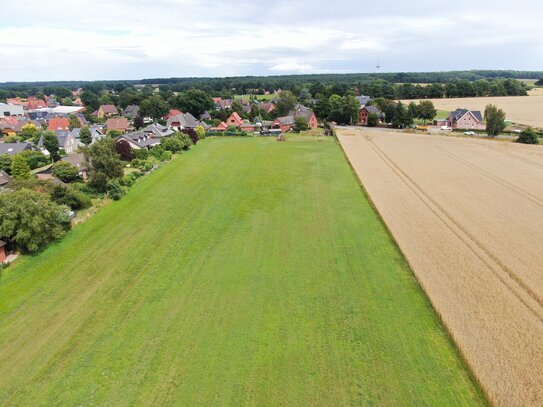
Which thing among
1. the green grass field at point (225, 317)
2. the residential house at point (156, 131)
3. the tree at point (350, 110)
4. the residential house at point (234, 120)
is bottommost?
the green grass field at point (225, 317)

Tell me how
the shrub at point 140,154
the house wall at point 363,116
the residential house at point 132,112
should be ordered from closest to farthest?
the shrub at point 140,154, the house wall at point 363,116, the residential house at point 132,112

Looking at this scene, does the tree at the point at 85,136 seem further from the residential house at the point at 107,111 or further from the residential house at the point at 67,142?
the residential house at the point at 107,111

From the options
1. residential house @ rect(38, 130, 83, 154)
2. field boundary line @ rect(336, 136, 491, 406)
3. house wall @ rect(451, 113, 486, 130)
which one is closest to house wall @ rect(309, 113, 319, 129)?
house wall @ rect(451, 113, 486, 130)

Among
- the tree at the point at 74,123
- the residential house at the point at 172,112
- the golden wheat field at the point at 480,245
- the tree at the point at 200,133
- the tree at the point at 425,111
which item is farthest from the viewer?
the residential house at the point at 172,112

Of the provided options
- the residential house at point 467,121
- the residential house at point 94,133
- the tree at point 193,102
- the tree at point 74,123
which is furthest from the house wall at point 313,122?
the tree at point 74,123

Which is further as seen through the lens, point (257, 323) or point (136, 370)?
point (257, 323)

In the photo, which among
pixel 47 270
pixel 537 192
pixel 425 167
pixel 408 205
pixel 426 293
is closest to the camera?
pixel 426 293

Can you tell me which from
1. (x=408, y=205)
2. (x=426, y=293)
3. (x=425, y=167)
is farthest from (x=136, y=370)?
(x=425, y=167)

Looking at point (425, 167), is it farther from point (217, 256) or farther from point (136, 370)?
point (136, 370)
